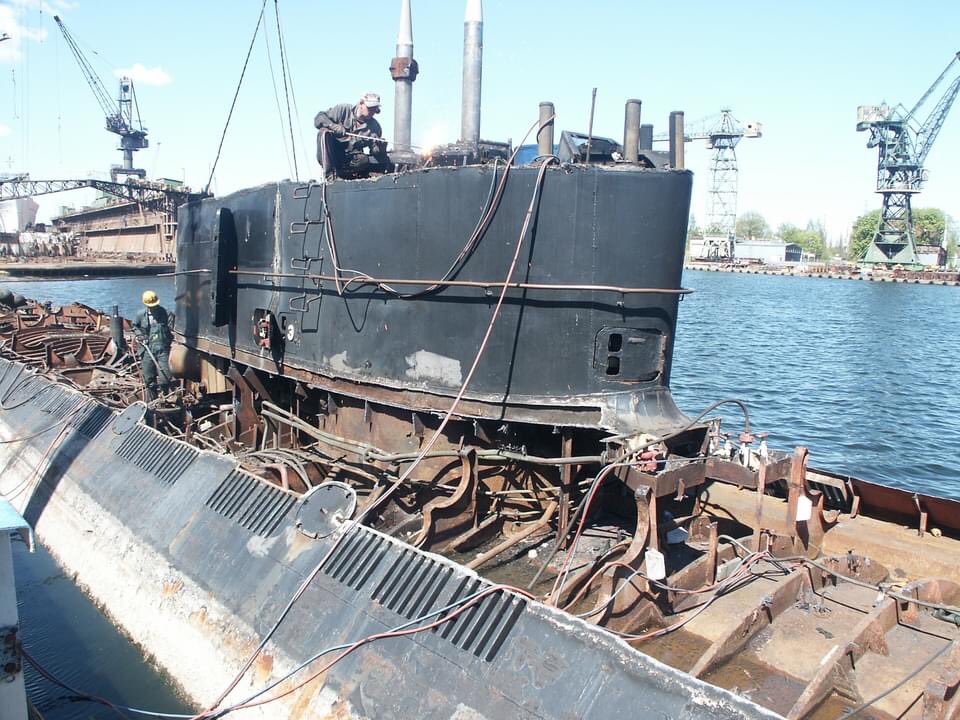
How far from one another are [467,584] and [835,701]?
9.54 feet

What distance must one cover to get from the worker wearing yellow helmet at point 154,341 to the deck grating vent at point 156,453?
8.60 ft

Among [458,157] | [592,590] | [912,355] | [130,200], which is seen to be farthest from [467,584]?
[130,200]

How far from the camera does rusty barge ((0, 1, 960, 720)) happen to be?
18.7 ft

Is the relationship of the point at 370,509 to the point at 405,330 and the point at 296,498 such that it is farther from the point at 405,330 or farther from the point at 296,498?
the point at 405,330

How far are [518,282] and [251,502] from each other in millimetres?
3791

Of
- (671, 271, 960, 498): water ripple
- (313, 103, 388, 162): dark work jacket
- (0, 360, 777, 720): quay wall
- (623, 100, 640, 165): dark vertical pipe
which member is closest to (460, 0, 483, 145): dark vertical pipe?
(313, 103, 388, 162): dark work jacket

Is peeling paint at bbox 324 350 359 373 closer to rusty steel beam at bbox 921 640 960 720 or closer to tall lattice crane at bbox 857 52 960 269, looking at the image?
rusty steel beam at bbox 921 640 960 720

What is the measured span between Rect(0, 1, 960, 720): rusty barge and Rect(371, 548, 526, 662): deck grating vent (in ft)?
0.06

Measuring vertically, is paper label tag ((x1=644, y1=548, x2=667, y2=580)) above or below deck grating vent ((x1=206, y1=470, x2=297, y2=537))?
above

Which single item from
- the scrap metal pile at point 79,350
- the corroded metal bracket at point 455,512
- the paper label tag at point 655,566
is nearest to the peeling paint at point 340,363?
the corroded metal bracket at point 455,512

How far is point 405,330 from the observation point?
8117 mm

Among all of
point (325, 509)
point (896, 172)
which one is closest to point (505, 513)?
point (325, 509)

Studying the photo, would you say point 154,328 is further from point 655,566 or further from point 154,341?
point 655,566

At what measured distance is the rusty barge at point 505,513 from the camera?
18.7ft
